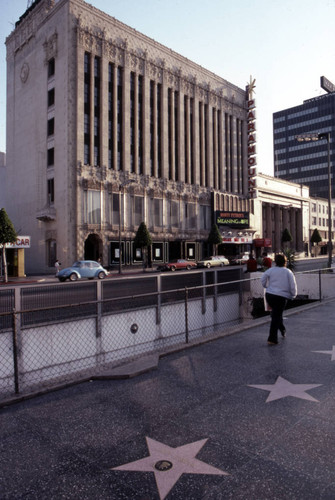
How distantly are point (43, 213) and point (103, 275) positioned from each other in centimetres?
1347

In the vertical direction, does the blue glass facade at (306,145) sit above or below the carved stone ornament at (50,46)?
above

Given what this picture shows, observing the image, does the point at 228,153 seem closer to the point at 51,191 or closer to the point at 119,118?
the point at 119,118

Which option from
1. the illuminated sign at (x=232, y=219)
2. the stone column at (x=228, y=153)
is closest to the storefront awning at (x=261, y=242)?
the illuminated sign at (x=232, y=219)

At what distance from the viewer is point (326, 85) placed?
113m

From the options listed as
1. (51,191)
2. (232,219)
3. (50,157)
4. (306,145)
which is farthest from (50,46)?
(306,145)

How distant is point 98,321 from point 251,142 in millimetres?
54267

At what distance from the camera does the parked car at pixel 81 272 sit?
83.8 feet

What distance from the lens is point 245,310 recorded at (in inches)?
597

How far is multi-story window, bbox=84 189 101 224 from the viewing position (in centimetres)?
3756

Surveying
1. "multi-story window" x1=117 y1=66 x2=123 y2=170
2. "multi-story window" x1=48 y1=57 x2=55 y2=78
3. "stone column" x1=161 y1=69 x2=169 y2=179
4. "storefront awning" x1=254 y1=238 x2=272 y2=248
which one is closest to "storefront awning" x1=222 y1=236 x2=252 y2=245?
"storefront awning" x1=254 y1=238 x2=272 y2=248

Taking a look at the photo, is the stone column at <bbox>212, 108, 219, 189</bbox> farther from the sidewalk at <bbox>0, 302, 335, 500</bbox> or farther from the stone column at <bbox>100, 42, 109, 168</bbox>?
the sidewalk at <bbox>0, 302, 335, 500</bbox>

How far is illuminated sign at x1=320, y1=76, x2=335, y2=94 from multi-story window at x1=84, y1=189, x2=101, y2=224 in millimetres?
102475

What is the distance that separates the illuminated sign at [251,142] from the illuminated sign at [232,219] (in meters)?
5.08

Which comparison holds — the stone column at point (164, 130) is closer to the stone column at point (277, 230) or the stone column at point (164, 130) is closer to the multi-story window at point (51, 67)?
the multi-story window at point (51, 67)
